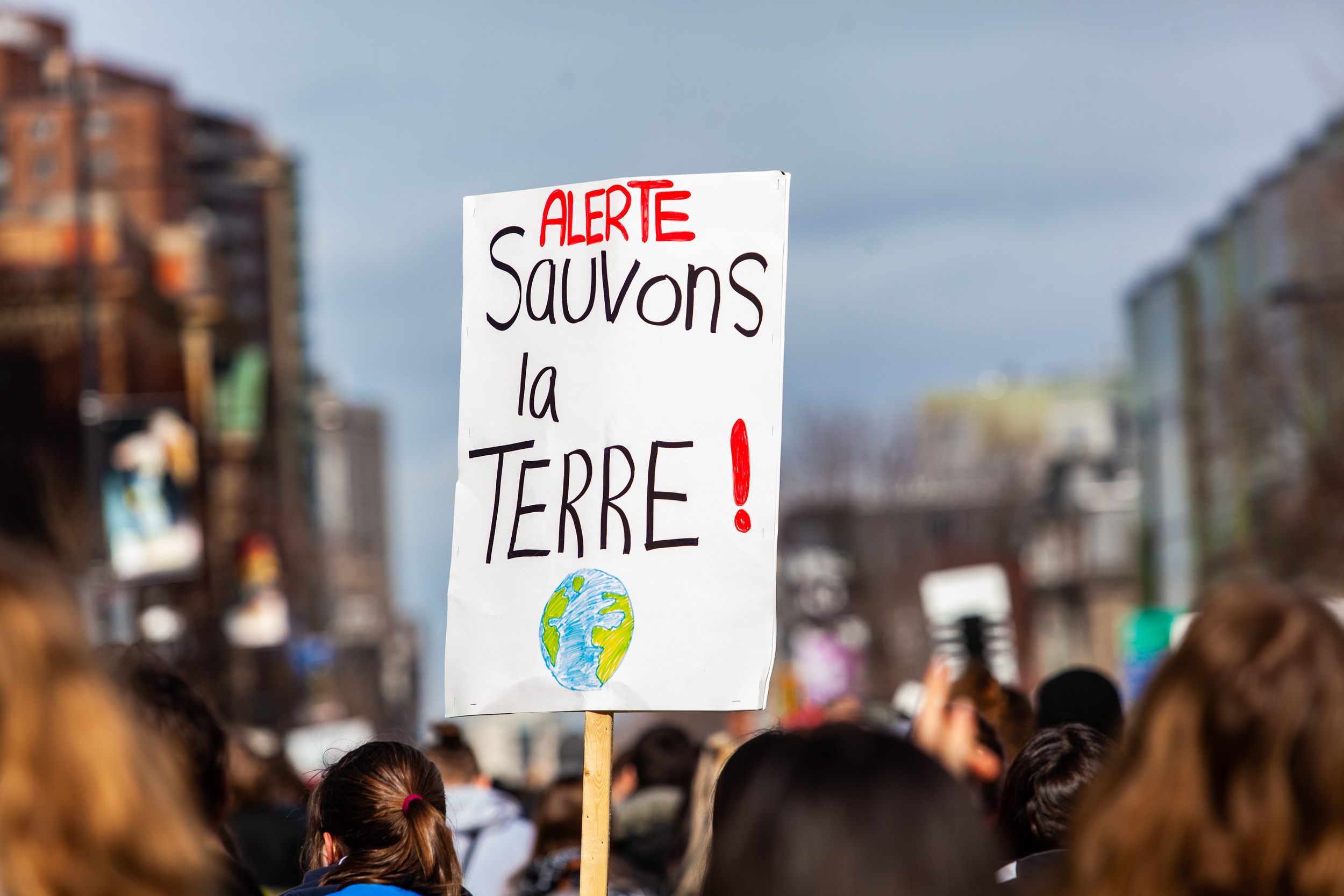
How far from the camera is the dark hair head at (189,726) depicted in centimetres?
347

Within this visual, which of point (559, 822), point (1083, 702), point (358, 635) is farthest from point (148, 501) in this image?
point (358, 635)

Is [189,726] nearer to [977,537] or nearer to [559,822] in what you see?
[559,822]

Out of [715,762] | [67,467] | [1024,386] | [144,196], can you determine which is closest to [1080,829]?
[715,762]

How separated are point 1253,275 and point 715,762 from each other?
43.1 m

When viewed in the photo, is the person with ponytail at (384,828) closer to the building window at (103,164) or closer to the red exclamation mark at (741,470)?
the red exclamation mark at (741,470)

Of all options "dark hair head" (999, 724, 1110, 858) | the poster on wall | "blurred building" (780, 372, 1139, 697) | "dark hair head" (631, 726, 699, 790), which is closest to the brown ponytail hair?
"dark hair head" (999, 724, 1110, 858)

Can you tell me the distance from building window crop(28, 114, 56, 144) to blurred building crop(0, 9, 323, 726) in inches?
2.4

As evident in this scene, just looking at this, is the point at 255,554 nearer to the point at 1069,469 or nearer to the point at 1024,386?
the point at 1069,469

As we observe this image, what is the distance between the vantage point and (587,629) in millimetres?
4047

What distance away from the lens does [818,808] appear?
7.22 ft

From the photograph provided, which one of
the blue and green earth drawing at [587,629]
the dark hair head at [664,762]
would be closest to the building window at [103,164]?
the dark hair head at [664,762]

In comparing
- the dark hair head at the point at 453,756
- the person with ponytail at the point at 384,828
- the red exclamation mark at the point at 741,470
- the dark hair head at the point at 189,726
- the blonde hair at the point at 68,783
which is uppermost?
the red exclamation mark at the point at 741,470

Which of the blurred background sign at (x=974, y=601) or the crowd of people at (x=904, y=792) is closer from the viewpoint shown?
the crowd of people at (x=904, y=792)

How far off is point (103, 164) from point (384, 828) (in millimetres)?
74577
